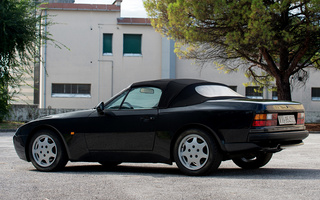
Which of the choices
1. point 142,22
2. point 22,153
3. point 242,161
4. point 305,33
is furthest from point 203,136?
point 142,22

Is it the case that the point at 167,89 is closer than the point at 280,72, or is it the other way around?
the point at 167,89

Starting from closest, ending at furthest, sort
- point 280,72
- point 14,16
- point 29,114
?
point 14,16 → point 280,72 → point 29,114

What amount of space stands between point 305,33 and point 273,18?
7.16 ft

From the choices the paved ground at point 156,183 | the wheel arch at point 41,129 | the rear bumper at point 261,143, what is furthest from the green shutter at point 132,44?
the rear bumper at point 261,143

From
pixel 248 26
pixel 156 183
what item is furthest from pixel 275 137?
pixel 248 26

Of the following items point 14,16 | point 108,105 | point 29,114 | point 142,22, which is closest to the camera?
point 108,105

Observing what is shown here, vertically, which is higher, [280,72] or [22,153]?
[280,72]

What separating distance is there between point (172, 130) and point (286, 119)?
5.14 feet

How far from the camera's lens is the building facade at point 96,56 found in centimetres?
3669

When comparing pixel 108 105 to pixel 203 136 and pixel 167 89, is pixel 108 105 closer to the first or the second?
pixel 167 89

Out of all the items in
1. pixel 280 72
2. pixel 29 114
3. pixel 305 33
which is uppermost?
pixel 305 33

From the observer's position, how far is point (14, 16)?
24.2m

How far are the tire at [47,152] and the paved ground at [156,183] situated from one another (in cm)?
15

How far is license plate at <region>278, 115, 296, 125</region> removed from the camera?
730 centimetres
